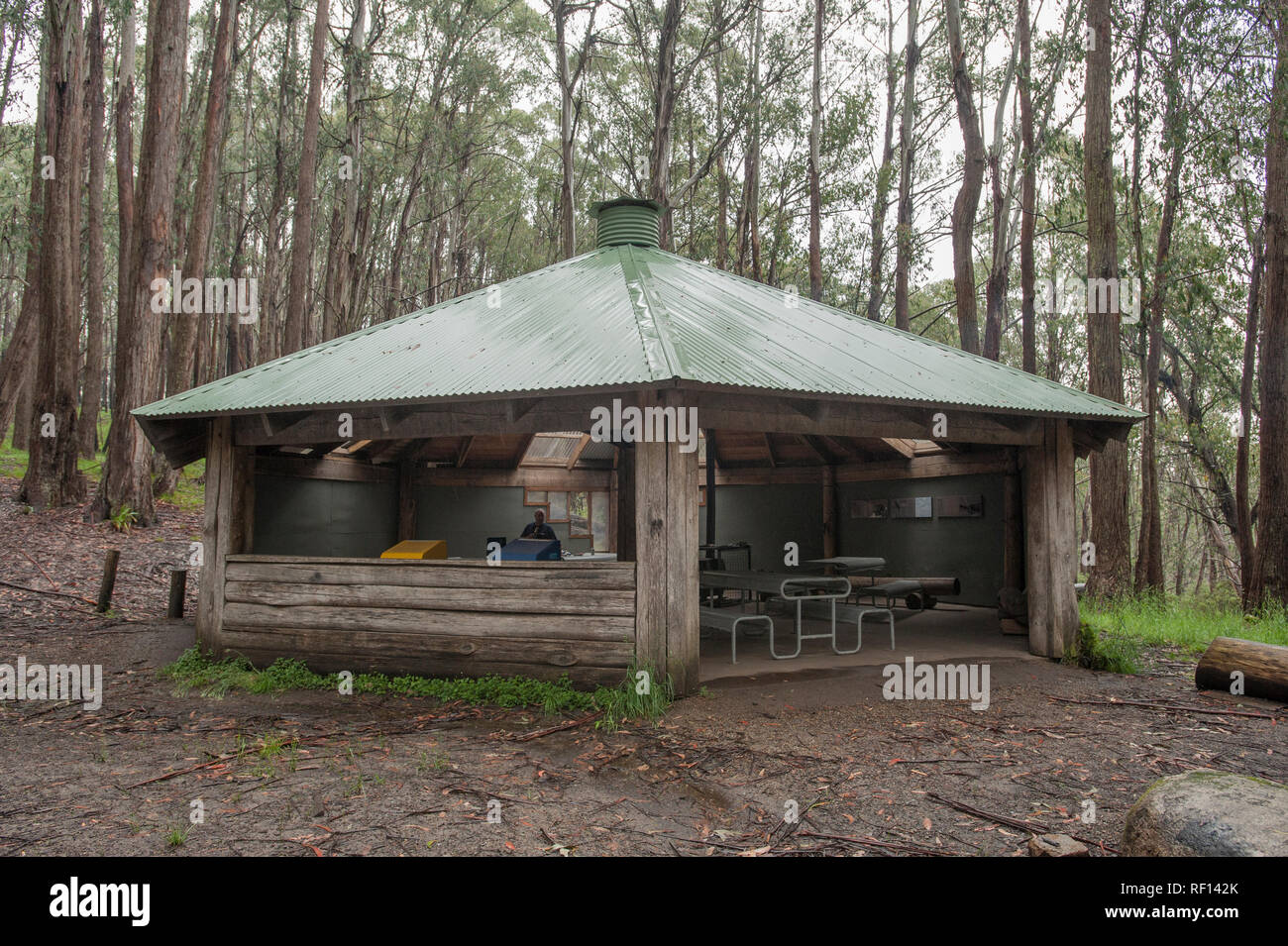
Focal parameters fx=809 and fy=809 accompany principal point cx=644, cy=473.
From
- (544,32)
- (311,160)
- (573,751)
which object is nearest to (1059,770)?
(573,751)

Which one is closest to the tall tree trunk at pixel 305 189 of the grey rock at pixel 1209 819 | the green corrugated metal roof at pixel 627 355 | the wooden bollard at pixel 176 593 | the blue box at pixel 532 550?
the wooden bollard at pixel 176 593

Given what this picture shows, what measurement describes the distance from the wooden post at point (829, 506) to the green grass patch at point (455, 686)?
26.7 feet

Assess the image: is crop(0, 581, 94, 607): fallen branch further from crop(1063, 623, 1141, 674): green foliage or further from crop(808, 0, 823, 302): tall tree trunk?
crop(808, 0, 823, 302): tall tree trunk

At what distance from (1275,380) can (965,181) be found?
697 cm

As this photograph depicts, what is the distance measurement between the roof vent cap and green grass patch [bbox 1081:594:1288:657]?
7.39 meters

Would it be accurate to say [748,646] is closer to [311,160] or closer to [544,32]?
[311,160]

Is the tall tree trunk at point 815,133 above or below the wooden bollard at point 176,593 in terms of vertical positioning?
above

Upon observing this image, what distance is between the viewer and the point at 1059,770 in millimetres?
5156

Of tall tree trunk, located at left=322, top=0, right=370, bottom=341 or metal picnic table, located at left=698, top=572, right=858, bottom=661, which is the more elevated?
tall tree trunk, located at left=322, top=0, right=370, bottom=341

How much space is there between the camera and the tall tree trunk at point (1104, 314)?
1249 cm

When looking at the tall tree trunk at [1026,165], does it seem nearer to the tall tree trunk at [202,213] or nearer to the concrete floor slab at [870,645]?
the concrete floor slab at [870,645]

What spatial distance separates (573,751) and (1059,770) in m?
3.15

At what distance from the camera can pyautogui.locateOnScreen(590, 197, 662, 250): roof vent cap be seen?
35.5ft
